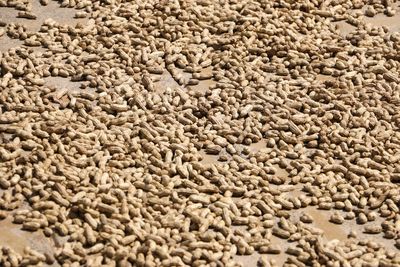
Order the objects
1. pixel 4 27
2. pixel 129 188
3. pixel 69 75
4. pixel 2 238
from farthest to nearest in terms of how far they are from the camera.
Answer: pixel 4 27
pixel 69 75
pixel 129 188
pixel 2 238

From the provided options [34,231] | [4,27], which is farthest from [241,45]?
[34,231]

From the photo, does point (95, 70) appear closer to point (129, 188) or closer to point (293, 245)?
point (129, 188)

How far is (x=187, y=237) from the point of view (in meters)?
4.26

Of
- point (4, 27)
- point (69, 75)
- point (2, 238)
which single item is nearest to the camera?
point (2, 238)

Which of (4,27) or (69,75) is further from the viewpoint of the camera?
(4,27)

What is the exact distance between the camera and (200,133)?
498cm

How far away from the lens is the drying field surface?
4289 mm

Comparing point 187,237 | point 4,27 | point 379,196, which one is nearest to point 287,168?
point 379,196

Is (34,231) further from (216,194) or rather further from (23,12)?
(23,12)

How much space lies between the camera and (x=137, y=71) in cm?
546

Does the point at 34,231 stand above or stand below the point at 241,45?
below

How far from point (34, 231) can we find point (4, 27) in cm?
197

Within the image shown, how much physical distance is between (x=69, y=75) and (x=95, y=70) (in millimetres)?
160

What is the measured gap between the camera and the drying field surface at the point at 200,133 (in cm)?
429
